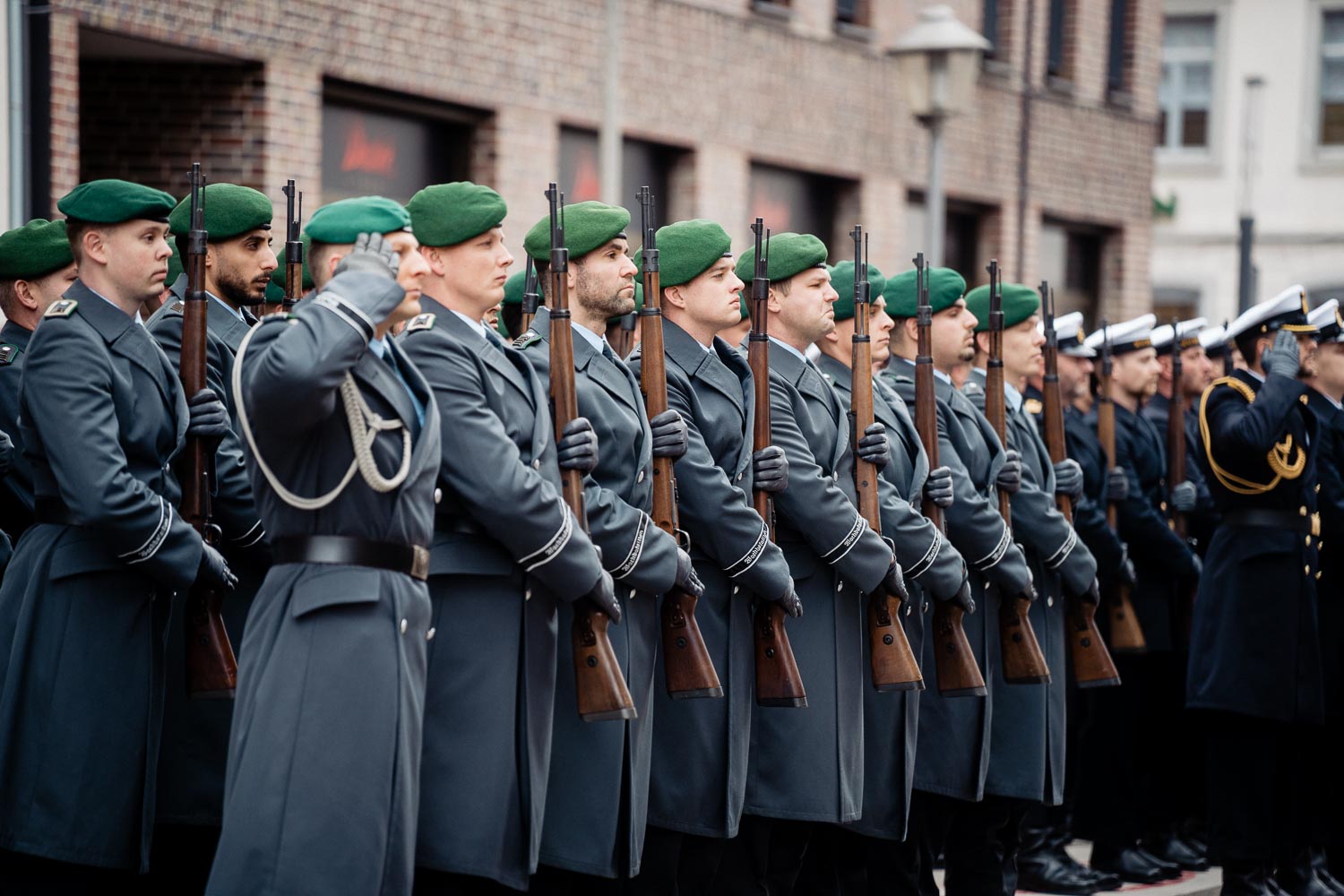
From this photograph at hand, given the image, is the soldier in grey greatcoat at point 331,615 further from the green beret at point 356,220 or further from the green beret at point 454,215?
the green beret at point 454,215

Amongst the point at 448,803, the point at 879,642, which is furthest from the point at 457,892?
the point at 879,642

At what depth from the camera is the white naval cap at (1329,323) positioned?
28.6 ft

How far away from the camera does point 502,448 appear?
16.1 ft

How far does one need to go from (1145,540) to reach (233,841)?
5.51 meters

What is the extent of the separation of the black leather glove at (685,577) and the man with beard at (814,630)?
634mm

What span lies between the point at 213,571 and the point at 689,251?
176 cm

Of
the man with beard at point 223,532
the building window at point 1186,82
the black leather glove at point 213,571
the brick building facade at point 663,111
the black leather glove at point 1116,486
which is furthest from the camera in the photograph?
the building window at point 1186,82

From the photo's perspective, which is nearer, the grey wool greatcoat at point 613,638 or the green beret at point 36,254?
the grey wool greatcoat at point 613,638

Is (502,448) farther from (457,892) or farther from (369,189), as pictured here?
(369,189)

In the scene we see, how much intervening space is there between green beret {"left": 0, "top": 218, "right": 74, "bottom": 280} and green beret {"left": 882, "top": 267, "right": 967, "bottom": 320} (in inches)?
113

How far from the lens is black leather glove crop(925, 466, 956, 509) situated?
22.4 ft

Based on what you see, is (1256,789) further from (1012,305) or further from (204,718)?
(204,718)

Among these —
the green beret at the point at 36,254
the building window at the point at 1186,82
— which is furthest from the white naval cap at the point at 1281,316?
the building window at the point at 1186,82

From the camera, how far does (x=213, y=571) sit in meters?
5.37
